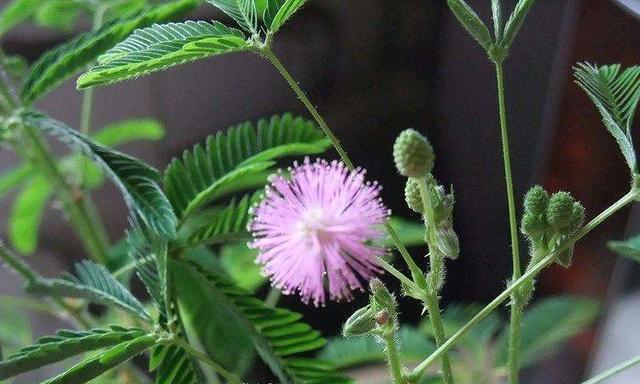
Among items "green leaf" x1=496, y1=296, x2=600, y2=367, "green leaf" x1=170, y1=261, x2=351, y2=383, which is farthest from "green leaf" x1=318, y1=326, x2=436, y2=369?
"green leaf" x1=170, y1=261, x2=351, y2=383

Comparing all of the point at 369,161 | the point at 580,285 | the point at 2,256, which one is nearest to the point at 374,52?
the point at 369,161

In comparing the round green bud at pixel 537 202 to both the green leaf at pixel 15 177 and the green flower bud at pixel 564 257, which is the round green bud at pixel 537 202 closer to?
the green flower bud at pixel 564 257

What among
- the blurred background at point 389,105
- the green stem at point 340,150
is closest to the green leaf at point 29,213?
the blurred background at point 389,105

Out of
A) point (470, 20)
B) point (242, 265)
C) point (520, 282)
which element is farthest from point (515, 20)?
point (242, 265)

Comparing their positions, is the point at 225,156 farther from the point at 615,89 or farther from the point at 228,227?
the point at 615,89

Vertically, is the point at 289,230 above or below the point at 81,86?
below

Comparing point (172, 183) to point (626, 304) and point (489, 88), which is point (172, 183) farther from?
point (489, 88)

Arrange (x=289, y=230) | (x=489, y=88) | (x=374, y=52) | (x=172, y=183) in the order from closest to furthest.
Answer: (x=289, y=230), (x=172, y=183), (x=489, y=88), (x=374, y=52)
